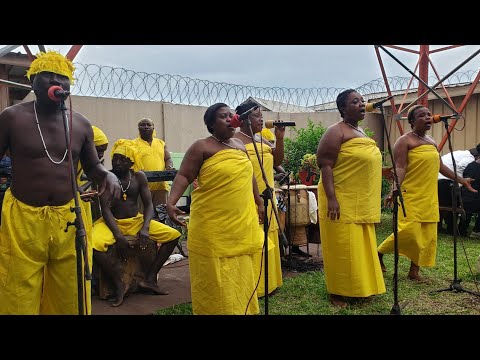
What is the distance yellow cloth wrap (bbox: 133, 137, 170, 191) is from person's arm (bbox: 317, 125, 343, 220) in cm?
330

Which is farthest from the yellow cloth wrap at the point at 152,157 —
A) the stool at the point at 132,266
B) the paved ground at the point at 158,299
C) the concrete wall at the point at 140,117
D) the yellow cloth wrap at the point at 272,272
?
the concrete wall at the point at 140,117

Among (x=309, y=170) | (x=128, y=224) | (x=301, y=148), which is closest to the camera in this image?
(x=128, y=224)

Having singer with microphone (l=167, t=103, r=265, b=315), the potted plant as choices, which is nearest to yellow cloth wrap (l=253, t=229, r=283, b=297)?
singer with microphone (l=167, t=103, r=265, b=315)

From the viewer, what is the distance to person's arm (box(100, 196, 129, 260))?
15.6ft

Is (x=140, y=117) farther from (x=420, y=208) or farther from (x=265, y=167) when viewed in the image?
(x=420, y=208)

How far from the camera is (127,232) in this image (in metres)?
4.98

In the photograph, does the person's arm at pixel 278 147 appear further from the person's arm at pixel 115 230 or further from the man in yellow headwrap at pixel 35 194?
the man in yellow headwrap at pixel 35 194

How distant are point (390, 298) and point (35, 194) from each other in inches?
145

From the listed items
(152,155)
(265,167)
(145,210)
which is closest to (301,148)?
(152,155)

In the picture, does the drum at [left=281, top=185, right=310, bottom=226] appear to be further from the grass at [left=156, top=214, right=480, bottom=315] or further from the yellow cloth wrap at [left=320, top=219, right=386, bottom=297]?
the yellow cloth wrap at [left=320, top=219, right=386, bottom=297]

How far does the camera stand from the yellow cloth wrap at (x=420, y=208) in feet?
17.7

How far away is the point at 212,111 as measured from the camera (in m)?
3.90

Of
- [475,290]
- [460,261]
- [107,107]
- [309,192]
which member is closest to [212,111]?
[309,192]
